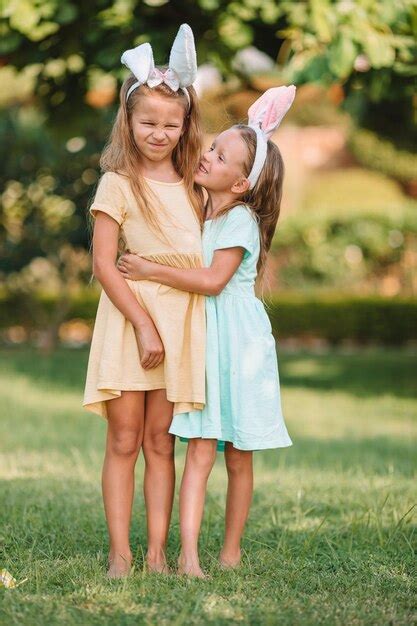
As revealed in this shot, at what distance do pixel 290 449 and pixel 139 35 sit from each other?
249cm

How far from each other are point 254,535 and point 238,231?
1172 millimetres

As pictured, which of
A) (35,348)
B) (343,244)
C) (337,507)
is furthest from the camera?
(343,244)

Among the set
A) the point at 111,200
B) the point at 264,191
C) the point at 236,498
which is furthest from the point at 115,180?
the point at 236,498

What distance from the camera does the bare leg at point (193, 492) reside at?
10.3 feet

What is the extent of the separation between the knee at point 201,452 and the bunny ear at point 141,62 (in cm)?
106

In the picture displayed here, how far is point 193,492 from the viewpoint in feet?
10.4

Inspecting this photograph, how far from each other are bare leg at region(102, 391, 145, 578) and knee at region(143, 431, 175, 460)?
0.03 m

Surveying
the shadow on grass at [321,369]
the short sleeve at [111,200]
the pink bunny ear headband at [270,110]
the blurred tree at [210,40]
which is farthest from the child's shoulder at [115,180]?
the shadow on grass at [321,369]

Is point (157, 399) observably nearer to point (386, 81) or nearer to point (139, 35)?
point (139, 35)

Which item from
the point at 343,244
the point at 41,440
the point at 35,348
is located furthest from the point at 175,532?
the point at 343,244

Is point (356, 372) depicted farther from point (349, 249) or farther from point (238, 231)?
point (238, 231)

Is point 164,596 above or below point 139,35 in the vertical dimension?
below

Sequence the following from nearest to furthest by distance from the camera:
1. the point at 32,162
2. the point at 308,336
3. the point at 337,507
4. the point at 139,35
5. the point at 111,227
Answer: the point at 111,227
the point at 337,507
the point at 139,35
the point at 32,162
the point at 308,336

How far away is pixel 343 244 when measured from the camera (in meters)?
15.3
